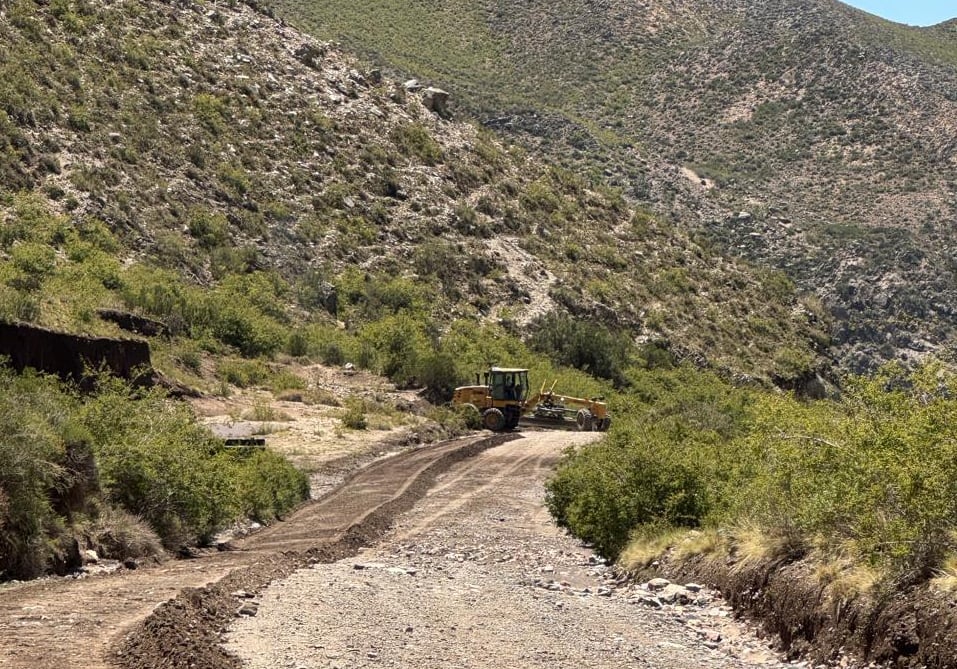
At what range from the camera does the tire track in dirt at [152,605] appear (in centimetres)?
1138

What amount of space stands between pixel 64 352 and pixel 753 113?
92088mm

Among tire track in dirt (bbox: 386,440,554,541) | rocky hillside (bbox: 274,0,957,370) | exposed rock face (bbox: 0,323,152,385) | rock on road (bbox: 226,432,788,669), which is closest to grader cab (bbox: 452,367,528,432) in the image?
tire track in dirt (bbox: 386,440,554,541)

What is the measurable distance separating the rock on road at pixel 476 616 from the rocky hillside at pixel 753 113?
66.9 meters

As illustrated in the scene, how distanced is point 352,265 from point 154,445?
46181 mm

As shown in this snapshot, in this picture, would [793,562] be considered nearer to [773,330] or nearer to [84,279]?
[84,279]

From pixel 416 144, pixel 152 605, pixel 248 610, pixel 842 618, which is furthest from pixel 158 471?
pixel 416 144

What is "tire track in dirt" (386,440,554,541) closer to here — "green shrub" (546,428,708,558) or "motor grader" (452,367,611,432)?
"green shrub" (546,428,708,558)

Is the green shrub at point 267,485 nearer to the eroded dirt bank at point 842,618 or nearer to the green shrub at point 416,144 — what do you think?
the eroded dirt bank at point 842,618

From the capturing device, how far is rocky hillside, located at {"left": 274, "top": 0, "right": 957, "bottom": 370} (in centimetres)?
9106

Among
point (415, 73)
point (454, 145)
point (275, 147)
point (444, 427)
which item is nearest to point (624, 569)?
point (444, 427)

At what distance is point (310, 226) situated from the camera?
67.4 meters

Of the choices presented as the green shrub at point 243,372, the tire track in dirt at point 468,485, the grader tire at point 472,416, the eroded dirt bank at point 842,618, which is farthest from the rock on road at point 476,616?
the grader tire at point 472,416

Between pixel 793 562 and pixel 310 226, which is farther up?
pixel 310 226

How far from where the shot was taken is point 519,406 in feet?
164
